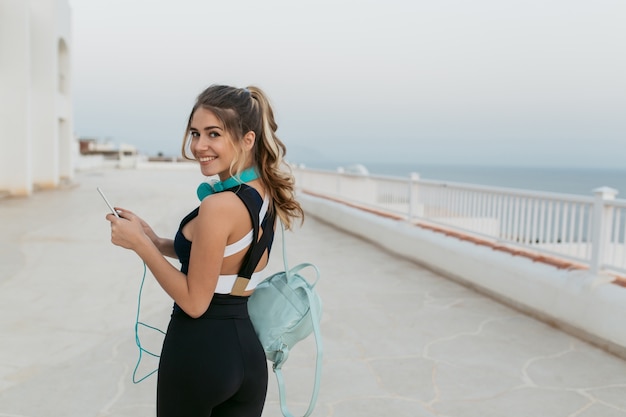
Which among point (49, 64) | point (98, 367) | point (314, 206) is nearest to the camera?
point (98, 367)

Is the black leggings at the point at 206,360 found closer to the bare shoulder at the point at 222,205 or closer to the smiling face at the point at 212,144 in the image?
the bare shoulder at the point at 222,205

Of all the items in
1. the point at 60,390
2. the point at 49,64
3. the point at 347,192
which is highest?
the point at 49,64

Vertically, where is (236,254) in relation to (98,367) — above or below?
above

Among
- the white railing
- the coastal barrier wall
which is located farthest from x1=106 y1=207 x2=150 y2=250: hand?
the white railing

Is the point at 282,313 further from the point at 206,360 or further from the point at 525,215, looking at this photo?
the point at 525,215

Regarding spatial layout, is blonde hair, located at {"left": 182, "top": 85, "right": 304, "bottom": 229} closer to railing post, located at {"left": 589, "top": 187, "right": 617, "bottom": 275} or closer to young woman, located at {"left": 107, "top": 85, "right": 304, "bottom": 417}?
young woman, located at {"left": 107, "top": 85, "right": 304, "bottom": 417}

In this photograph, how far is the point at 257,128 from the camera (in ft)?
5.51

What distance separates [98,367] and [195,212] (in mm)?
2799

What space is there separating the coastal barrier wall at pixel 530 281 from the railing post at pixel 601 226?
4.1 inches

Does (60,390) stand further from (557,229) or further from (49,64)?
(49,64)

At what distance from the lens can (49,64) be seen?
1855 centimetres

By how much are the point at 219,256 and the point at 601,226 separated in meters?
4.19

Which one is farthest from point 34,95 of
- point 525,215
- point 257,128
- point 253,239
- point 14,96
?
point 253,239

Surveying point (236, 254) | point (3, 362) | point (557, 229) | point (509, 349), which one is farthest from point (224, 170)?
point (557, 229)
